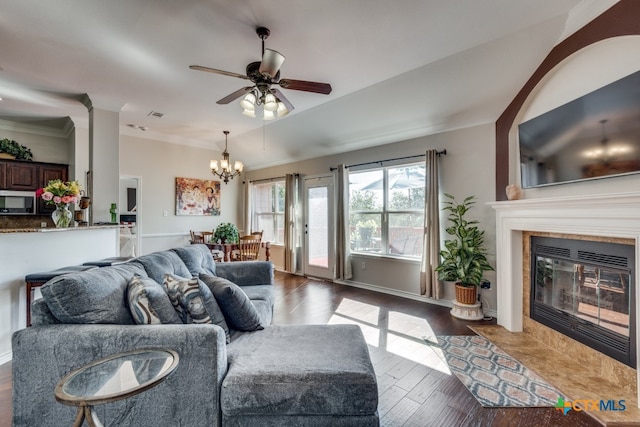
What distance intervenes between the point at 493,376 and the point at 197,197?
641cm

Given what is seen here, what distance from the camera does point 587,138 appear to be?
231 cm

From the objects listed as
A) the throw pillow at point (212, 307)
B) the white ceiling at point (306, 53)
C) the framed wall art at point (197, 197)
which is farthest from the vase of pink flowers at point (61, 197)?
the framed wall art at point (197, 197)

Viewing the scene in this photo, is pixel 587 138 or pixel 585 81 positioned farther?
pixel 585 81

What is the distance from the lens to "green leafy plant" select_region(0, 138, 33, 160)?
4.92m

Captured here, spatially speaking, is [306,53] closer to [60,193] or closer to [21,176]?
[60,193]

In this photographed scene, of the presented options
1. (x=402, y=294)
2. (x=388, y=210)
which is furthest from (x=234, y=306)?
(x=388, y=210)

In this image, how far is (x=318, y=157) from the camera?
5801mm

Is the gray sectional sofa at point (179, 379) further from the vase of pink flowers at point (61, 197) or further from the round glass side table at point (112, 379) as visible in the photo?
the vase of pink flowers at point (61, 197)

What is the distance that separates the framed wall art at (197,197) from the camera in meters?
6.45

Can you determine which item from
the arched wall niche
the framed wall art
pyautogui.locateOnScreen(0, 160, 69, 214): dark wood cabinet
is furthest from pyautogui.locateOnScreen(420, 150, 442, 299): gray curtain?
pyautogui.locateOnScreen(0, 160, 69, 214): dark wood cabinet

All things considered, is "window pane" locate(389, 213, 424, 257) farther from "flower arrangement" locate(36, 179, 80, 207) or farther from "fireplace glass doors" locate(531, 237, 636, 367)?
"flower arrangement" locate(36, 179, 80, 207)

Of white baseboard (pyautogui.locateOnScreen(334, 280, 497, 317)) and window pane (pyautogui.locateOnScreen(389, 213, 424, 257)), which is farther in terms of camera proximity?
window pane (pyautogui.locateOnScreen(389, 213, 424, 257))

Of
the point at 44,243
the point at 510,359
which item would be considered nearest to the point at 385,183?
the point at 510,359

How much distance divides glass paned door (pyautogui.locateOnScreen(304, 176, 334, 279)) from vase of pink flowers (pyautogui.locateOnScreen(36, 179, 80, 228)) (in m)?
3.72
